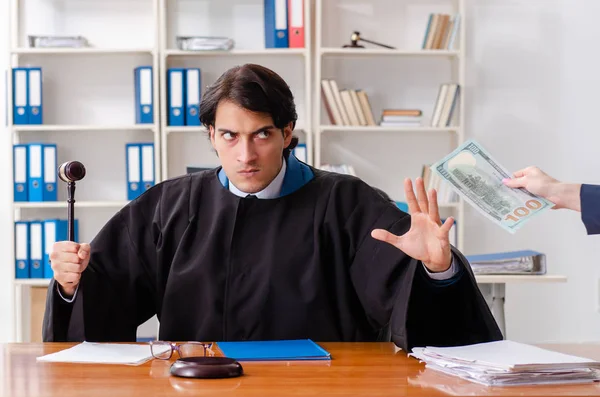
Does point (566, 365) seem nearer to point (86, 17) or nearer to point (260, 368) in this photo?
point (260, 368)

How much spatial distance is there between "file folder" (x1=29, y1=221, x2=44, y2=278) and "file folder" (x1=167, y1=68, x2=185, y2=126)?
0.94 metres

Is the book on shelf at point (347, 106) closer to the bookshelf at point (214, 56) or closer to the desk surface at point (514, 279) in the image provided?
the bookshelf at point (214, 56)

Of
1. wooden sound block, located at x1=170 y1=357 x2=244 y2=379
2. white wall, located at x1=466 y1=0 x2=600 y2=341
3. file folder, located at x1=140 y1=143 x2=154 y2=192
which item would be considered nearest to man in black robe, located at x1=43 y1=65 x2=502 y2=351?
wooden sound block, located at x1=170 y1=357 x2=244 y2=379

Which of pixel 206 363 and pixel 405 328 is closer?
pixel 206 363

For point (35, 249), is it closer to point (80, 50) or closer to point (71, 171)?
point (80, 50)

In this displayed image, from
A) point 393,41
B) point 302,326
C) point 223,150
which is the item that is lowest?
point 302,326

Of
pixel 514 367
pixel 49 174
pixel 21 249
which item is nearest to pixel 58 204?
pixel 49 174

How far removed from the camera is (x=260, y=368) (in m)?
1.64

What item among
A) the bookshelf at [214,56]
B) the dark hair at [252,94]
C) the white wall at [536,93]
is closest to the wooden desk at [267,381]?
the dark hair at [252,94]

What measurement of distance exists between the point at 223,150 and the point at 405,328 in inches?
28.1

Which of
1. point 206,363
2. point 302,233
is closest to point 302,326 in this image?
point 302,233

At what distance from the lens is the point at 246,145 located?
225 centimetres

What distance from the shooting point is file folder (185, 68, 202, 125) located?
4.84 metres

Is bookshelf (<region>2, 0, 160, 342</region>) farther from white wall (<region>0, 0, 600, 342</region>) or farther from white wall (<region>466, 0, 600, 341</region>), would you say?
white wall (<region>466, 0, 600, 341</region>)
